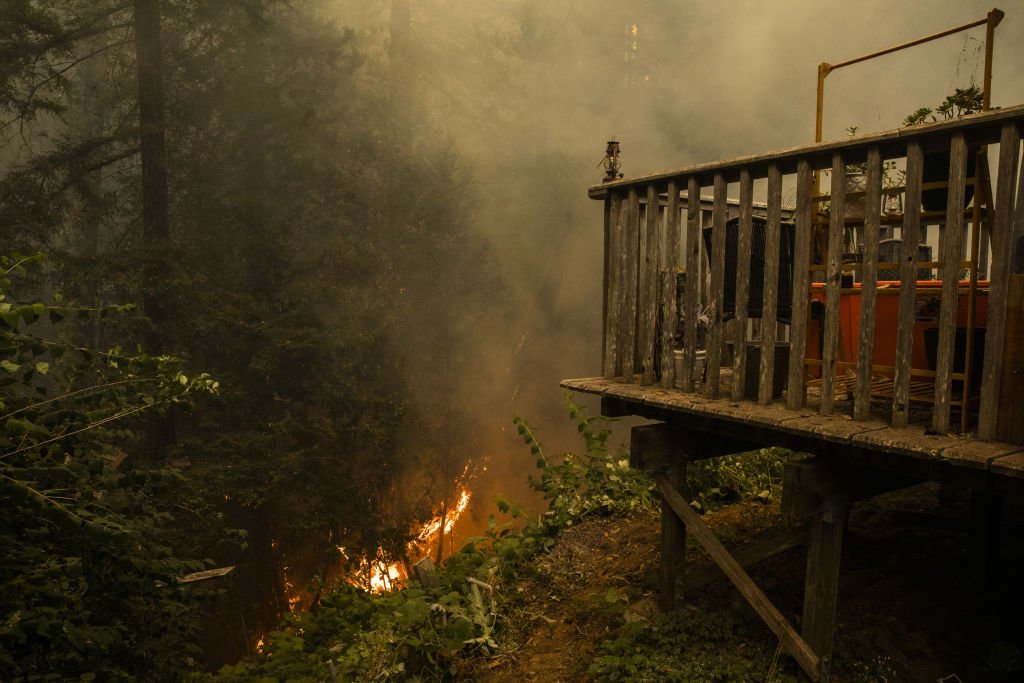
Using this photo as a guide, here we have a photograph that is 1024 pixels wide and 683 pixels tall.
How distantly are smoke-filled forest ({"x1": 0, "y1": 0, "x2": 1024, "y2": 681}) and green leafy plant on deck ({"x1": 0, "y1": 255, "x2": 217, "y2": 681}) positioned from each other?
3 centimetres

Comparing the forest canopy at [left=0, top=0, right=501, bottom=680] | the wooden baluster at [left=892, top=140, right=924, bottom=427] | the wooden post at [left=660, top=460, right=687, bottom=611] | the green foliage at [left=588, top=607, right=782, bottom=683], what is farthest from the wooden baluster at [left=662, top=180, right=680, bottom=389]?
the forest canopy at [left=0, top=0, right=501, bottom=680]

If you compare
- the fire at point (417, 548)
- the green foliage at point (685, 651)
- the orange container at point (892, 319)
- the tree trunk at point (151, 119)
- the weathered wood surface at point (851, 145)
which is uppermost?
the tree trunk at point (151, 119)

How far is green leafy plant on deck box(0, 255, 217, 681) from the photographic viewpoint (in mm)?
3020

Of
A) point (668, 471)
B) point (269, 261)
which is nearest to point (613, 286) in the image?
point (668, 471)

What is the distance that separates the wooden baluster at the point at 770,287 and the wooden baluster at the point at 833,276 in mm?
296

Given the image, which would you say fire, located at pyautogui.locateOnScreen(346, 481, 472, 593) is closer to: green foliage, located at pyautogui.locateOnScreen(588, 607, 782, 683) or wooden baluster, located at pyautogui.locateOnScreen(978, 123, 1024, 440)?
green foliage, located at pyautogui.locateOnScreen(588, 607, 782, 683)

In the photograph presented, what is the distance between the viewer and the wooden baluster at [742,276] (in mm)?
3908

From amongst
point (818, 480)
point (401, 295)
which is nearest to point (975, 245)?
point (818, 480)

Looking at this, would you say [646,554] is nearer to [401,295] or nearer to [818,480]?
[818,480]

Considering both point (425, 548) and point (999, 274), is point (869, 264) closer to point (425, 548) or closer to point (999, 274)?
point (999, 274)

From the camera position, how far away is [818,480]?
3.65 m

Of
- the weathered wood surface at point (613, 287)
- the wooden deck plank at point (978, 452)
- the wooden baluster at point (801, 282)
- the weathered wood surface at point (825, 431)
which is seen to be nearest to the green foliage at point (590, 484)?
the weathered wood surface at point (613, 287)

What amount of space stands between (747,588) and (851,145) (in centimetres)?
267

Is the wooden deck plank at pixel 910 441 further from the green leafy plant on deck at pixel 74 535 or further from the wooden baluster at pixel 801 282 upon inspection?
the green leafy plant on deck at pixel 74 535
